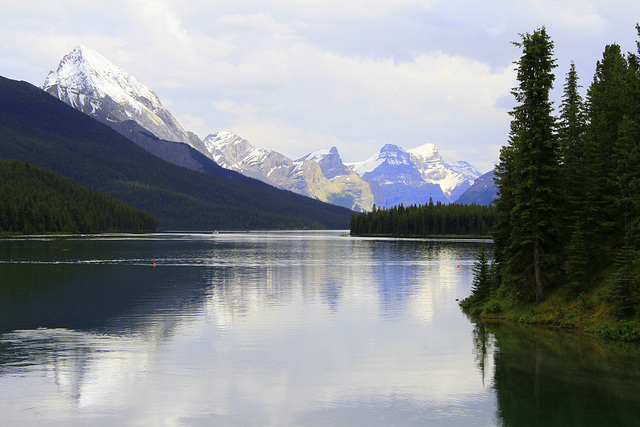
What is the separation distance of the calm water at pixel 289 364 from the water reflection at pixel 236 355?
0.13 m

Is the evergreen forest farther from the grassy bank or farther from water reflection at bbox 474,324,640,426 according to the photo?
water reflection at bbox 474,324,640,426

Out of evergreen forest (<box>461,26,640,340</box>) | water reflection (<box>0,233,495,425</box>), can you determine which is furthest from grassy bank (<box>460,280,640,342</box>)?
water reflection (<box>0,233,495,425</box>)

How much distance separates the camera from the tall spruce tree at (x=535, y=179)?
2048 inches

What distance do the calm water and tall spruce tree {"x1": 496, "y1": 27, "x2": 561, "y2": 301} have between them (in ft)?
19.9

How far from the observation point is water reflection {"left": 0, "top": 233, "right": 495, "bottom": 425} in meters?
28.5

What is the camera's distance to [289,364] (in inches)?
1476

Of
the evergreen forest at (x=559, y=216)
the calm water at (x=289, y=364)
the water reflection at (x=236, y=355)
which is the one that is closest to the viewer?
the calm water at (x=289, y=364)

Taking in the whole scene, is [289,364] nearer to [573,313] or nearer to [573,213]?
[573,313]

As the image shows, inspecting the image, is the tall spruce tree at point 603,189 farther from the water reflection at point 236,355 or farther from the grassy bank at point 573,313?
the water reflection at point 236,355

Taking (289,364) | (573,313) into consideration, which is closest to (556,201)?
(573,313)

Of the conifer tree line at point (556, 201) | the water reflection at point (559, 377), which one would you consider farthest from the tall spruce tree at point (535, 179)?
the water reflection at point (559, 377)

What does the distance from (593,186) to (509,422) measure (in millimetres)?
30556

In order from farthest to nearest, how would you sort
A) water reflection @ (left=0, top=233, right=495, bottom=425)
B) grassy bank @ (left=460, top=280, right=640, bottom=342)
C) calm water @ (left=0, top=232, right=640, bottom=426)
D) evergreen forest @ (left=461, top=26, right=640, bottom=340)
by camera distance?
evergreen forest @ (left=461, top=26, right=640, bottom=340), grassy bank @ (left=460, top=280, right=640, bottom=342), water reflection @ (left=0, top=233, right=495, bottom=425), calm water @ (left=0, top=232, right=640, bottom=426)

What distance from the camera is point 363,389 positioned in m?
32.2
